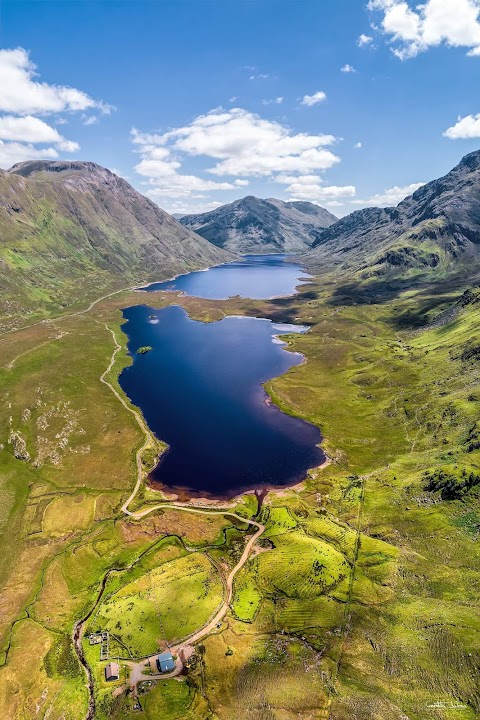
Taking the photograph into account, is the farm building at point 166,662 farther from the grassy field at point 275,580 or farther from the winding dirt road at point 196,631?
the grassy field at point 275,580

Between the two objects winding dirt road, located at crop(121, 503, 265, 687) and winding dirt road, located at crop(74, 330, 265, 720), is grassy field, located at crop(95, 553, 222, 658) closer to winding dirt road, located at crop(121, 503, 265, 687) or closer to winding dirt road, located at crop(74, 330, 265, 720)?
winding dirt road, located at crop(121, 503, 265, 687)

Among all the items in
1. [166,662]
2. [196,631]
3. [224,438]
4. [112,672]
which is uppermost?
[224,438]

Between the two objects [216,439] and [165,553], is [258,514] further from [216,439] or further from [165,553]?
[216,439]

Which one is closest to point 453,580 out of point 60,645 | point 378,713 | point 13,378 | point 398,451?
point 378,713

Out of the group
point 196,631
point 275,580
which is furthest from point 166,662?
point 275,580

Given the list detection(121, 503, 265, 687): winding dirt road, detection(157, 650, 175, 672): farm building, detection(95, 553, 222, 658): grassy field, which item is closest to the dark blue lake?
detection(121, 503, 265, 687): winding dirt road

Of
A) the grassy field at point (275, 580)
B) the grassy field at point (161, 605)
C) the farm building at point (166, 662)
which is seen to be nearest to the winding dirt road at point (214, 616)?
the farm building at point (166, 662)

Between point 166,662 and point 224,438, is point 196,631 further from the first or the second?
point 224,438
